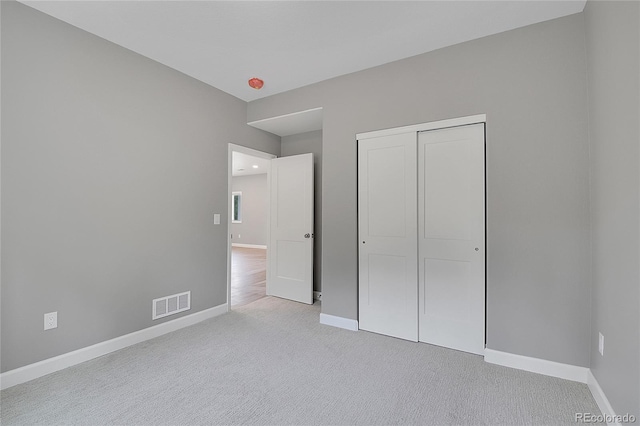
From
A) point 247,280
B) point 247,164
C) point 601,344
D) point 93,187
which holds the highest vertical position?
point 247,164

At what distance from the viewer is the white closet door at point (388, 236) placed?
270 cm

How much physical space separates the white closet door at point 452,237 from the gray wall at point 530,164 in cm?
11

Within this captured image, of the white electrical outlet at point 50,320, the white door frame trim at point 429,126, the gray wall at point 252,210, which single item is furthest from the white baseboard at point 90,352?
the gray wall at point 252,210

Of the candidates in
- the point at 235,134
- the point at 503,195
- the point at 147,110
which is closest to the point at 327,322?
the point at 503,195

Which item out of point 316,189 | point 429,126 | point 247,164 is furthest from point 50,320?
point 247,164

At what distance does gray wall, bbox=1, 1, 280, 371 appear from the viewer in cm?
197

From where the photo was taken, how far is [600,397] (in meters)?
1.73

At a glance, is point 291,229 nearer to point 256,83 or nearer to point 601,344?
point 256,83

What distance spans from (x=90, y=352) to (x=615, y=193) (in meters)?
3.86

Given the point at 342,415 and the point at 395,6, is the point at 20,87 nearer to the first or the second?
the point at 395,6

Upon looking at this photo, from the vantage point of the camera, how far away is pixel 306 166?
3971mm

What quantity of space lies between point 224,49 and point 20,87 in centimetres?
151

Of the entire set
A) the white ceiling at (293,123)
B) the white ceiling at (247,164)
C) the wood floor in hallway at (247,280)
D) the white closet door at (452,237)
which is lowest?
the wood floor in hallway at (247,280)

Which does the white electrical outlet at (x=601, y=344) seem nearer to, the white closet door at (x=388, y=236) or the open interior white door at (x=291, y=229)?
the white closet door at (x=388, y=236)
